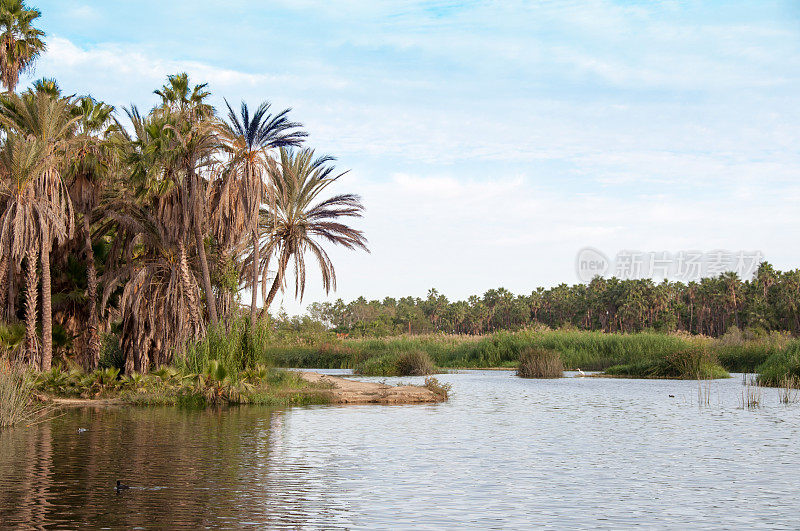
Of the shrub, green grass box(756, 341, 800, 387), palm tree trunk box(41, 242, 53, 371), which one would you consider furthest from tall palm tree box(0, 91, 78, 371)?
green grass box(756, 341, 800, 387)

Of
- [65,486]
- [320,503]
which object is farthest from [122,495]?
[320,503]

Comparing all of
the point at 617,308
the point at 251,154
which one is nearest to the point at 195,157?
the point at 251,154

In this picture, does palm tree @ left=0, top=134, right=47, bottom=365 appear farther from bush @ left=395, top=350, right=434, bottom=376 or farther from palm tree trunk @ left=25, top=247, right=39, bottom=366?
bush @ left=395, top=350, right=434, bottom=376

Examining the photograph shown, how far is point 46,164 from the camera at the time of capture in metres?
28.6

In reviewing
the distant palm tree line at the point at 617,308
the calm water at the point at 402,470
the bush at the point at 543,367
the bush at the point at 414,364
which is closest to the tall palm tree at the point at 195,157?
the calm water at the point at 402,470

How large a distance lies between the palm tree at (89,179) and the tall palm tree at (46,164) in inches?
71.9

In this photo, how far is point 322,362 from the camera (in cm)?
5803

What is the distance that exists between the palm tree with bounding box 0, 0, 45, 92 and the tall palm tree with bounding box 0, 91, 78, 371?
28.0ft

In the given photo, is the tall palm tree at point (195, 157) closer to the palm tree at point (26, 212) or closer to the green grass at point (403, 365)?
the palm tree at point (26, 212)

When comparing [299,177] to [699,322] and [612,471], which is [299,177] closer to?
[612,471]

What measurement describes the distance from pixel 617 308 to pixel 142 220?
9119cm

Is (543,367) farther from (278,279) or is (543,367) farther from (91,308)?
(91,308)

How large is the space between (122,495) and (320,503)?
2.57m

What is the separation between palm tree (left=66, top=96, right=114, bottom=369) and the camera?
107ft
